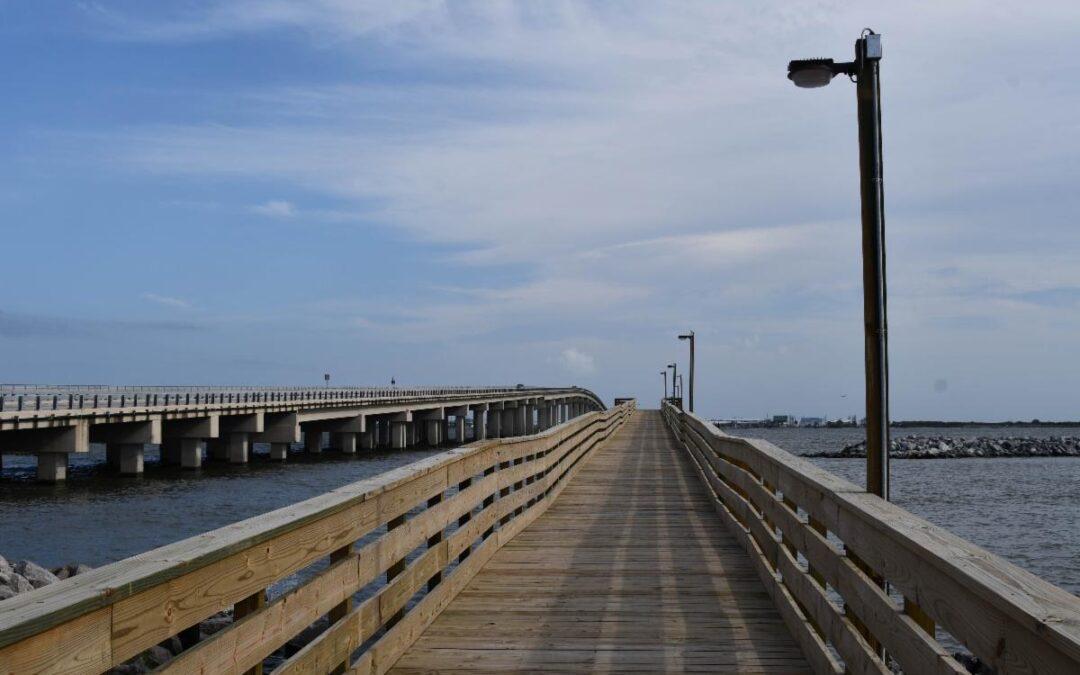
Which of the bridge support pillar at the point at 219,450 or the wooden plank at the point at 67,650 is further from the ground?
the wooden plank at the point at 67,650

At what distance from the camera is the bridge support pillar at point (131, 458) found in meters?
51.2

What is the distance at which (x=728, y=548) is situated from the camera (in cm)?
1121

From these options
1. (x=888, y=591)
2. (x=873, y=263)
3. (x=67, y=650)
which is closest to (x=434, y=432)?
(x=873, y=263)

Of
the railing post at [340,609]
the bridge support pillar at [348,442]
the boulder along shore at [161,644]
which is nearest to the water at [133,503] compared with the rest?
the boulder along shore at [161,644]

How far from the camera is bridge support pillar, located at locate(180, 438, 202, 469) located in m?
57.0

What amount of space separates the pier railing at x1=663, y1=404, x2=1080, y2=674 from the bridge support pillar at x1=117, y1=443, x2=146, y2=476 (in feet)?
157

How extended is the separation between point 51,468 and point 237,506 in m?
14.8

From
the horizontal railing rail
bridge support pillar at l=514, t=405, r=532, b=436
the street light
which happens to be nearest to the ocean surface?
the horizontal railing rail

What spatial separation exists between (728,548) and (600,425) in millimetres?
21358

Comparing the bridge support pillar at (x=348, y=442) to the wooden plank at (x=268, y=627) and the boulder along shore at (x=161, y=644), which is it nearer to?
the boulder along shore at (x=161, y=644)

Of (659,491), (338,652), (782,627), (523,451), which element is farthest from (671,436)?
Result: (338,652)

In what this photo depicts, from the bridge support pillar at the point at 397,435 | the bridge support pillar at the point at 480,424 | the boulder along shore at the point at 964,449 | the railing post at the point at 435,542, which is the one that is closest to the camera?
the railing post at the point at 435,542

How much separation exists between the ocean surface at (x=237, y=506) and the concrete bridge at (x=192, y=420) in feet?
5.37

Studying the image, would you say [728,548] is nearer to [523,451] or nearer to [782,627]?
[523,451]
